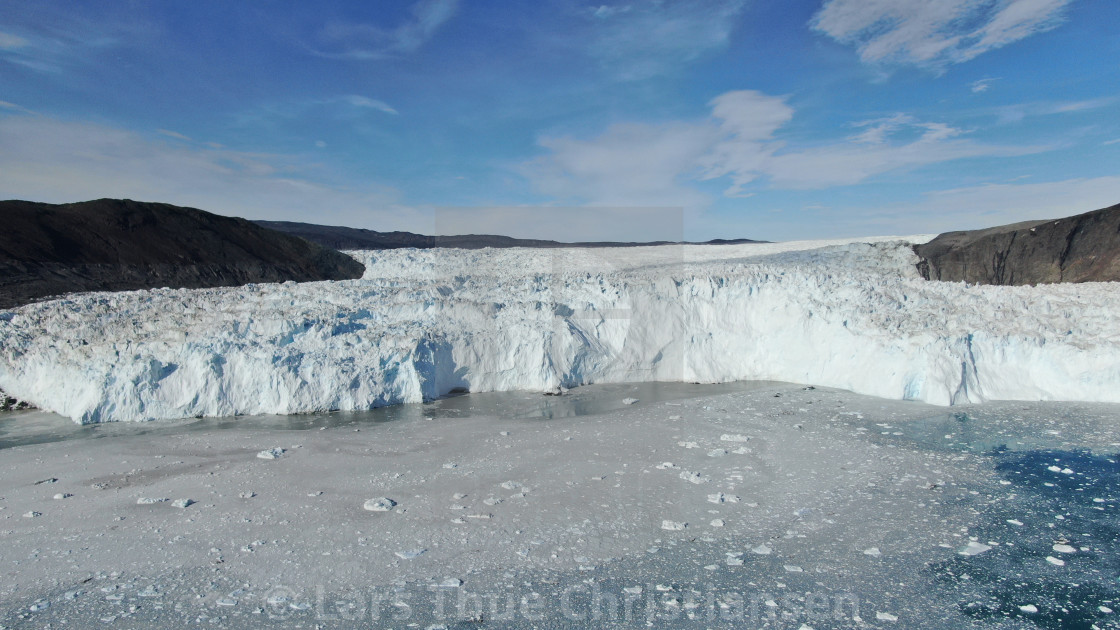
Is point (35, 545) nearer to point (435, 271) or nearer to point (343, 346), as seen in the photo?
point (343, 346)

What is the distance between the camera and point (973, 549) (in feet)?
15.9

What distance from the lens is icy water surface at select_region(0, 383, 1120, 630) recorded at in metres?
4.03

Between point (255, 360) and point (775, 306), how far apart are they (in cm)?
967

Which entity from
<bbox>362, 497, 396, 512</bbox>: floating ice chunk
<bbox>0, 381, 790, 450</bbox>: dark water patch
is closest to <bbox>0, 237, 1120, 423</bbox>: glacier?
<bbox>0, 381, 790, 450</bbox>: dark water patch

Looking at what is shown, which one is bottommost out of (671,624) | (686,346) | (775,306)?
(671,624)

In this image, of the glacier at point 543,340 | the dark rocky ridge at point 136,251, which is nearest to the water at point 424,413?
the glacier at point 543,340

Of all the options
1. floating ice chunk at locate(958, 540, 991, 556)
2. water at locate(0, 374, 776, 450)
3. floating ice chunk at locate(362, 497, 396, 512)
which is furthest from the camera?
water at locate(0, 374, 776, 450)

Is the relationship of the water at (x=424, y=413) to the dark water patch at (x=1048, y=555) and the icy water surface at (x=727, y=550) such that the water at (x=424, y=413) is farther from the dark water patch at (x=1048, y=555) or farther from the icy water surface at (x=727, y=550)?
the dark water patch at (x=1048, y=555)

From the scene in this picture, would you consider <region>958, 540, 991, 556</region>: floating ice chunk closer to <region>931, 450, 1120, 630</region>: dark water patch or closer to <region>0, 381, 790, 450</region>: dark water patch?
<region>931, 450, 1120, 630</region>: dark water patch

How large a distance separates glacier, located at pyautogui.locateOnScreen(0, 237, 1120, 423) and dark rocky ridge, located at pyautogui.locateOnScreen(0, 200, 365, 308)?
13.3ft

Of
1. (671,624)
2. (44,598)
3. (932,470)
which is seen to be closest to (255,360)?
(44,598)

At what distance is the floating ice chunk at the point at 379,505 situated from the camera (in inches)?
220

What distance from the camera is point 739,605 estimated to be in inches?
162

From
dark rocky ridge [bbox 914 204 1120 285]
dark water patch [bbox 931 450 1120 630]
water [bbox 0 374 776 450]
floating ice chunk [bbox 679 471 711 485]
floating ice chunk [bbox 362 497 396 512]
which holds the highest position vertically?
dark rocky ridge [bbox 914 204 1120 285]
